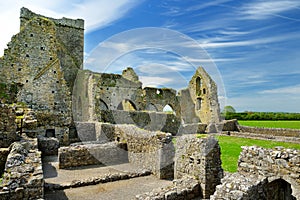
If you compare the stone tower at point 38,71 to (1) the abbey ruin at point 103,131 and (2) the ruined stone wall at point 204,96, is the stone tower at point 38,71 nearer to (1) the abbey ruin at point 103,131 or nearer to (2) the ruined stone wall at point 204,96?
(1) the abbey ruin at point 103,131

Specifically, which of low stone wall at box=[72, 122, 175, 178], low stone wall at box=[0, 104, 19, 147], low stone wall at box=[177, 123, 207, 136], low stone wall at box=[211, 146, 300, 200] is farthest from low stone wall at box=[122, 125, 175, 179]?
low stone wall at box=[177, 123, 207, 136]

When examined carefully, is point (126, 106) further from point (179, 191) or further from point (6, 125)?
point (179, 191)

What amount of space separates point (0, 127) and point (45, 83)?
785 cm

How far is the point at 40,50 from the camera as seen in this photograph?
52.6 ft

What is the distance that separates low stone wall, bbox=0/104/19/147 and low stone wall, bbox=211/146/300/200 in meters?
7.89

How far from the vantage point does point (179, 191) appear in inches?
226

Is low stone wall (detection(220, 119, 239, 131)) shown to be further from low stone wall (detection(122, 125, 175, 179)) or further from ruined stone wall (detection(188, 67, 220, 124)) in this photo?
low stone wall (detection(122, 125, 175, 179))

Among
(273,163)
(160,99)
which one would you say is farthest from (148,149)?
(160,99)

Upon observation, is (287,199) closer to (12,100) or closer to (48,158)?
(48,158)

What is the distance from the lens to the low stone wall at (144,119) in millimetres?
20172

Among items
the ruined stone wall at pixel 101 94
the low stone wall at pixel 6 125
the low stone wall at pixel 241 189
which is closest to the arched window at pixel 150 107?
the ruined stone wall at pixel 101 94

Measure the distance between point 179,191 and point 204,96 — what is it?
86.4 feet

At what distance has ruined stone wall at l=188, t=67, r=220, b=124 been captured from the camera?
95.6ft

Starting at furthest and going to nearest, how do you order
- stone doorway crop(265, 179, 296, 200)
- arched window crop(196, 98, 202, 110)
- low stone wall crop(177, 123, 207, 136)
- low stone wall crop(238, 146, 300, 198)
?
arched window crop(196, 98, 202, 110)
low stone wall crop(177, 123, 207, 136)
stone doorway crop(265, 179, 296, 200)
low stone wall crop(238, 146, 300, 198)
